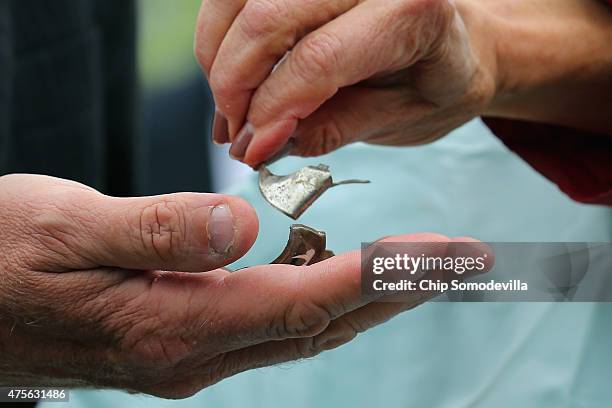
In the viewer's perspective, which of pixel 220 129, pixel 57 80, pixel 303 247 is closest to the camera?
pixel 303 247

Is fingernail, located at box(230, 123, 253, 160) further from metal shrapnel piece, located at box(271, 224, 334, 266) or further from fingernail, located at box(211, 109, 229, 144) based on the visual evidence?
metal shrapnel piece, located at box(271, 224, 334, 266)

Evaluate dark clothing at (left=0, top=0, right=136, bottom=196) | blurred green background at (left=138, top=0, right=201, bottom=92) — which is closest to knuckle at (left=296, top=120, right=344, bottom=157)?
dark clothing at (left=0, top=0, right=136, bottom=196)

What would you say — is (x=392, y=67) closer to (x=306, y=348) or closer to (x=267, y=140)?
(x=267, y=140)

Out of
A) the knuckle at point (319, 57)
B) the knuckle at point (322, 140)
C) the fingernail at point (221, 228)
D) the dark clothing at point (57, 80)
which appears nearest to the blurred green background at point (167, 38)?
the dark clothing at point (57, 80)

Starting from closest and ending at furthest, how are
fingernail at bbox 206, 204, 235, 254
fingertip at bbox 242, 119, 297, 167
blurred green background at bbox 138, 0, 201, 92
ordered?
1. fingernail at bbox 206, 204, 235, 254
2. fingertip at bbox 242, 119, 297, 167
3. blurred green background at bbox 138, 0, 201, 92

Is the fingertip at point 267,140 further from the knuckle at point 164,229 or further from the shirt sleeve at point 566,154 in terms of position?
Result: the shirt sleeve at point 566,154

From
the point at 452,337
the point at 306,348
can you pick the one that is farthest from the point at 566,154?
the point at 306,348
